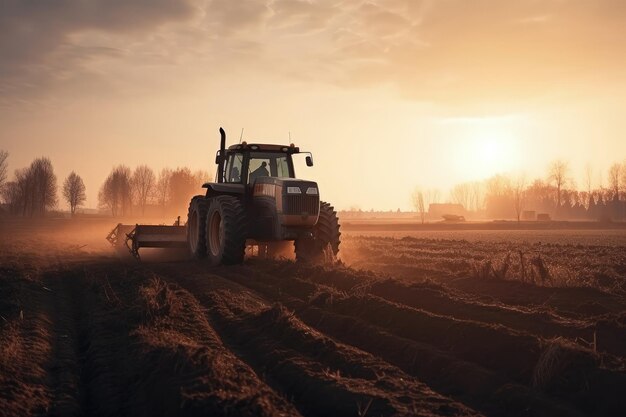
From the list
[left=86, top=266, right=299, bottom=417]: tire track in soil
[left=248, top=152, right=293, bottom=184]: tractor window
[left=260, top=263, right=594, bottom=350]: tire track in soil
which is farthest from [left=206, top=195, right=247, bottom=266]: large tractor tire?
[left=86, top=266, right=299, bottom=417]: tire track in soil

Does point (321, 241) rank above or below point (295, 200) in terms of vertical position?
below

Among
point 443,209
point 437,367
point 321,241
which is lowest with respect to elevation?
point 437,367

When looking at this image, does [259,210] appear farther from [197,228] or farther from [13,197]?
[13,197]

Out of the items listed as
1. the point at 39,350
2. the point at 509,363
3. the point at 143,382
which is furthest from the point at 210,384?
the point at 509,363

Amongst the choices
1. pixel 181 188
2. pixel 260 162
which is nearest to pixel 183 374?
pixel 260 162

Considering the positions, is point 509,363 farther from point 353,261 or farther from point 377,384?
point 353,261

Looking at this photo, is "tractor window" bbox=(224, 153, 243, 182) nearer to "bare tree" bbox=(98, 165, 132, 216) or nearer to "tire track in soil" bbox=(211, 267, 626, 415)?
"tire track in soil" bbox=(211, 267, 626, 415)

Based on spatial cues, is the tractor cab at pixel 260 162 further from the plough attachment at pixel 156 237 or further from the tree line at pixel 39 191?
the tree line at pixel 39 191

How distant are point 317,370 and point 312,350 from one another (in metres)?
0.75

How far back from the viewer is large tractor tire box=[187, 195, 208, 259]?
15172mm

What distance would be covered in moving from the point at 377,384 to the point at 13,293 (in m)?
7.24

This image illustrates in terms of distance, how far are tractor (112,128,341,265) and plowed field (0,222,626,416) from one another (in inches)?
105

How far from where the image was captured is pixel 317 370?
5.68 metres

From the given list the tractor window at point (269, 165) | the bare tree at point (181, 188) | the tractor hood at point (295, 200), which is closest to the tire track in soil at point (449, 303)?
the tractor hood at point (295, 200)
